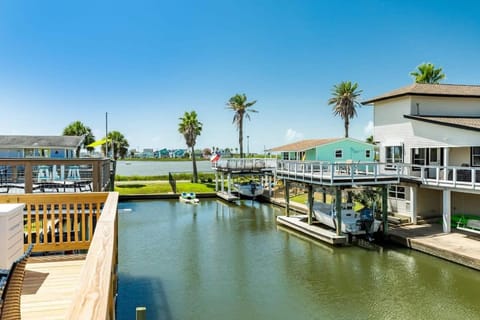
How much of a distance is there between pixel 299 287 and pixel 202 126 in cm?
3552

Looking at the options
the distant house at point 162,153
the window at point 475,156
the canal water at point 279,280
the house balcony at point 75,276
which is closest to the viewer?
the house balcony at point 75,276

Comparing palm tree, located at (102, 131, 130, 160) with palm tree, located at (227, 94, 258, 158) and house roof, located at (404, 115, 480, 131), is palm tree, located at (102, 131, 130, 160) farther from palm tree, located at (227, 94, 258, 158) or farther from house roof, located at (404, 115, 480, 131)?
house roof, located at (404, 115, 480, 131)

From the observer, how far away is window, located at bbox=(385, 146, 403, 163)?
21156 mm

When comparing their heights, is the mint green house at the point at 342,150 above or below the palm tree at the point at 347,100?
below

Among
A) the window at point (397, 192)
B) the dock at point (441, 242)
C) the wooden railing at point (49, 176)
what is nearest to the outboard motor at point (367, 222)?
the dock at point (441, 242)

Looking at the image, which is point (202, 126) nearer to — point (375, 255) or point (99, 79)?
point (99, 79)

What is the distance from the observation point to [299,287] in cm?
1245

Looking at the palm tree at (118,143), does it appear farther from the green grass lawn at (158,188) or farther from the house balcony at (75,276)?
the house balcony at (75,276)

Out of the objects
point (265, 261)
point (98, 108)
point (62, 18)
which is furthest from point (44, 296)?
point (98, 108)

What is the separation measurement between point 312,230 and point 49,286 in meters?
15.6

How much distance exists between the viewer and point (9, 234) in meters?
4.79

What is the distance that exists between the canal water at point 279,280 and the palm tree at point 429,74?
25761 millimetres

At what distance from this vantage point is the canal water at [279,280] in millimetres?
10516

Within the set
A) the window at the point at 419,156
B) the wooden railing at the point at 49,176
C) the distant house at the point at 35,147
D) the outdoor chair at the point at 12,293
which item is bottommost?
the outdoor chair at the point at 12,293
